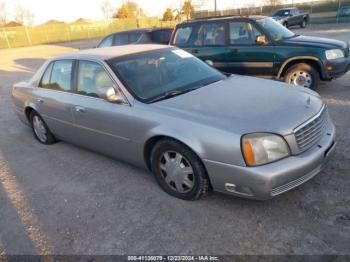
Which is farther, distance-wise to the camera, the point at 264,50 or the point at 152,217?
the point at 264,50

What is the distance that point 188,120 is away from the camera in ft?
9.90

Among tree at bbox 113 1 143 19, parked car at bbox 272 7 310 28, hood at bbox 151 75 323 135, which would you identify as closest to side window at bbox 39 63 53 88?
hood at bbox 151 75 323 135

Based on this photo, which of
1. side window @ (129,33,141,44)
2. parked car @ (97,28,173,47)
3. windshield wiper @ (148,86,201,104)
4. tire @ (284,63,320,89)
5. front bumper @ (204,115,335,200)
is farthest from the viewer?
side window @ (129,33,141,44)

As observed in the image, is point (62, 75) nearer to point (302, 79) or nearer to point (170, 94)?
point (170, 94)

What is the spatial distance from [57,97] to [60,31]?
40954mm

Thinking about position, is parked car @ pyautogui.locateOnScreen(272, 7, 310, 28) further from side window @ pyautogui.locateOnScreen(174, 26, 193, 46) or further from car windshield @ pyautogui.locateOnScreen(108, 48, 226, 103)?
car windshield @ pyautogui.locateOnScreen(108, 48, 226, 103)

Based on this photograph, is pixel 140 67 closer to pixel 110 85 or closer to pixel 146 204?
pixel 110 85

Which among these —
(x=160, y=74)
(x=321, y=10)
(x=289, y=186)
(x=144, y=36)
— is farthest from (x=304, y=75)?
(x=321, y=10)

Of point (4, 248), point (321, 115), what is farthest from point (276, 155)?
point (4, 248)

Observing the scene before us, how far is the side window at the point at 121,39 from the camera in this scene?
11.0 meters

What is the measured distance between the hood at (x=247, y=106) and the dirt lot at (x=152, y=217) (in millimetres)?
850

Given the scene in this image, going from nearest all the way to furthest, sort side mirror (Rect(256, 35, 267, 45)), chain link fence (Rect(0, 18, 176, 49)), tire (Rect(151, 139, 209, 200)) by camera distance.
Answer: tire (Rect(151, 139, 209, 200)) < side mirror (Rect(256, 35, 267, 45)) < chain link fence (Rect(0, 18, 176, 49))

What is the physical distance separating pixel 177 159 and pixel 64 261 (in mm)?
1403

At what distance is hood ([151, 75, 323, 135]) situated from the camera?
281 centimetres
